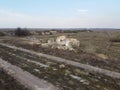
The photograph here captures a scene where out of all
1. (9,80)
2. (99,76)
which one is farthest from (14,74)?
(99,76)

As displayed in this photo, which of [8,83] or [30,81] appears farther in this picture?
[30,81]

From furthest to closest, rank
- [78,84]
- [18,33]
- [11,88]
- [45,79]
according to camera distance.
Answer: [18,33] < [45,79] < [78,84] < [11,88]

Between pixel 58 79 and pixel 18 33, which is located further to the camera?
pixel 18 33

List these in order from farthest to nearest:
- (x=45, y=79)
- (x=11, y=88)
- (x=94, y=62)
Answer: (x=94, y=62) → (x=45, y=79) → (x=11, y=88)

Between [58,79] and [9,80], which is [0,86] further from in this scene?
[58,79]

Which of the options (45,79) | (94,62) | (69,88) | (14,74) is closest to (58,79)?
(45,79)

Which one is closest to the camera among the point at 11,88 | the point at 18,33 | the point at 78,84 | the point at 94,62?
the point at 11,88

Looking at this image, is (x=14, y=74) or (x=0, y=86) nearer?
(x=0, y=86)

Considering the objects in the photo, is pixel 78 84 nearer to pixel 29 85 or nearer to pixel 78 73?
pixel 29 85

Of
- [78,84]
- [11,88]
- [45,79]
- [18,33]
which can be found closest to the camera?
[11,88]
